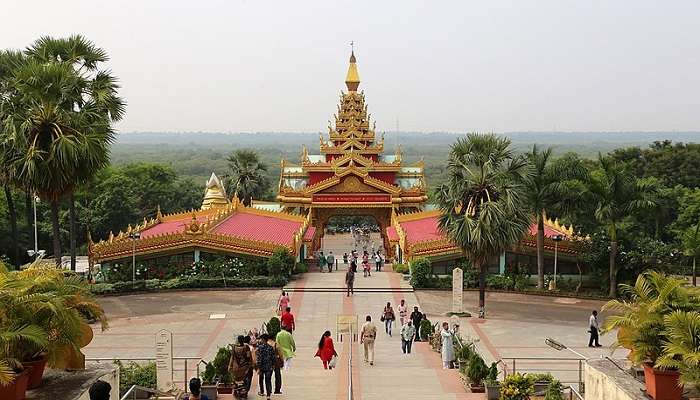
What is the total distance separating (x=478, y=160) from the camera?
33625 millimetres

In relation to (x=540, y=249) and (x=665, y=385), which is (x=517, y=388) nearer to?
(x=665, y=385)

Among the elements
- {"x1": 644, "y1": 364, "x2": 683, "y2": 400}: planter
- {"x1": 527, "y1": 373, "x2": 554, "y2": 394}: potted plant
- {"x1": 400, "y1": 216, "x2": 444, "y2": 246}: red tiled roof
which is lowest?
{"x1": 527, "y1": 373, "x2": 554, "y2": 394}: potted plant

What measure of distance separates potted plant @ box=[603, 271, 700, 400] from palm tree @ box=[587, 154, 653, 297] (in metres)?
25.5

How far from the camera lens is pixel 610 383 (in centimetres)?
1438

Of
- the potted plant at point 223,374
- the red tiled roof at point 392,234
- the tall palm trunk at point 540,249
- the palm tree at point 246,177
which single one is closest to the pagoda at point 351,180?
the red tiled roof at point 392,234

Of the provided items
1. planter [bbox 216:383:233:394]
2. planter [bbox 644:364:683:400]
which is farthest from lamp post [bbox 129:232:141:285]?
planter [bbox 644:364:683:400]

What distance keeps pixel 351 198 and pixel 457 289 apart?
21.7m

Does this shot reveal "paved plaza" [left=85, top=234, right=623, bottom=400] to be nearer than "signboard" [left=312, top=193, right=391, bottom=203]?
Yes

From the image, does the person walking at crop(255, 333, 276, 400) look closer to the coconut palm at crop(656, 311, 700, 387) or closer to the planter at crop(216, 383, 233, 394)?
the planter at crop(216, 383, 233, 394)

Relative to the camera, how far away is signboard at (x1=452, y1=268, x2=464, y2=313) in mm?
33312

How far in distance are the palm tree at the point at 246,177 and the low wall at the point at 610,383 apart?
5238 centimetres

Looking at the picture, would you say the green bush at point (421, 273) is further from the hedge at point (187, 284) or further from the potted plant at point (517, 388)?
the potted plant at point (517, 388)

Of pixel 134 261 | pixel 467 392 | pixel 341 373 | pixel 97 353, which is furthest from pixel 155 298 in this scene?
pixel 467 392

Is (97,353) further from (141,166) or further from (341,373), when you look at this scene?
(141,166)
